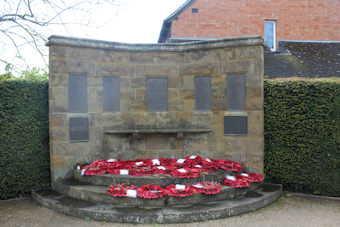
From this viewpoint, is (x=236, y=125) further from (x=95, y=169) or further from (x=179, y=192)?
(x=95, y=169)

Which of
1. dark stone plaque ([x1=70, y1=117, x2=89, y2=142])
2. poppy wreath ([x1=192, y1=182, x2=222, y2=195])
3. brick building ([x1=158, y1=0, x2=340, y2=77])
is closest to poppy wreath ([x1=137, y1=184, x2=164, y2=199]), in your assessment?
poppy wreath ([x1=192, y1=182, x2=222, y2=195])

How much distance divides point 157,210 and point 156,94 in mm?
3408

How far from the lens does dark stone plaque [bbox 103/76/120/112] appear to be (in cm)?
725

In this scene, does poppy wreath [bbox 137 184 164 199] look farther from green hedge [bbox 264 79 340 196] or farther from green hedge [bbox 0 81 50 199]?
green hedge [bbox 264 79 340 196]

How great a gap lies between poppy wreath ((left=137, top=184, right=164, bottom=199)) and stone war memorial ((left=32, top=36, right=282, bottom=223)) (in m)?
0.15

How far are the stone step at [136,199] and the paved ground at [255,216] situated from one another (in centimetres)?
54

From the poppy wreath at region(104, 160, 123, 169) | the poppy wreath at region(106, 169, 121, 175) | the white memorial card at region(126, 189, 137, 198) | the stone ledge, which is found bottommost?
the white memorial card at region(126, 189, 137, 198)

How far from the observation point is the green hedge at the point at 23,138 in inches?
246

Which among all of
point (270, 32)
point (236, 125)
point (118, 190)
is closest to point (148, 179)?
point (118, 190)

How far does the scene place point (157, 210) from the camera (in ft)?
16.4

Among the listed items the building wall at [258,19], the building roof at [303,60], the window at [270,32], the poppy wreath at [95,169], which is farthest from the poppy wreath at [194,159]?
the window at [270,32]

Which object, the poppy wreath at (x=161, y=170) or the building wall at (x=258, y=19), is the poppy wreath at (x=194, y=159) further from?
the building wall at (x=258, y=19)

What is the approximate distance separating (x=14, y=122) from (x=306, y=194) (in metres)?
7.08

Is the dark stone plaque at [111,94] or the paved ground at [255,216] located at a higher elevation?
the dark stone plaque at [111,94]
